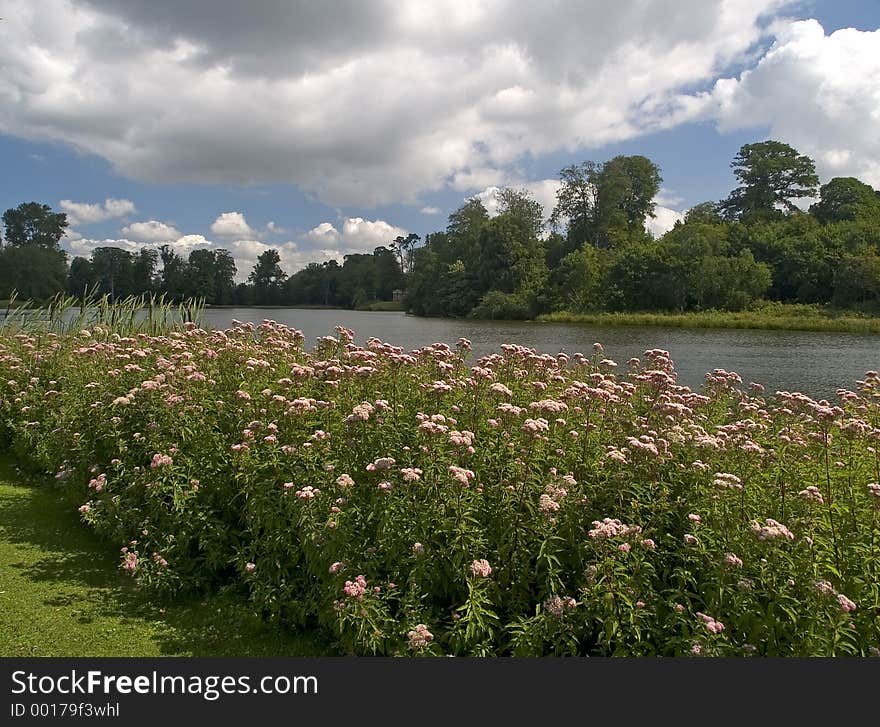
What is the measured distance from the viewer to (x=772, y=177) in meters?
89.5

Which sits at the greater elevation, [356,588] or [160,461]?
[160,461]

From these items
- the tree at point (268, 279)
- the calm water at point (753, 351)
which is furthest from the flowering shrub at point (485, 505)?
the tree at point (268, 279)

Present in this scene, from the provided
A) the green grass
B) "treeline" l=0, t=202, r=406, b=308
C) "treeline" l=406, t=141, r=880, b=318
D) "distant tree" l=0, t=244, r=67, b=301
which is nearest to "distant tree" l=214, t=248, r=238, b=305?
"treeline" l=0, t=202, r=406, b=308

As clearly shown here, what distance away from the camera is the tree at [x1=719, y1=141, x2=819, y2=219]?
288ft

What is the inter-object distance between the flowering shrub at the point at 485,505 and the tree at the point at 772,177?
92.6 m

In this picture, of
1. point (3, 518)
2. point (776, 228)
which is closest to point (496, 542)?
point (3, 518)

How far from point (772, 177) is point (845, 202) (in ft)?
38.0

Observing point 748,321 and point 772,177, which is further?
point 772,177

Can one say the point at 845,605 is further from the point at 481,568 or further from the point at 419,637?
the point at 419,637

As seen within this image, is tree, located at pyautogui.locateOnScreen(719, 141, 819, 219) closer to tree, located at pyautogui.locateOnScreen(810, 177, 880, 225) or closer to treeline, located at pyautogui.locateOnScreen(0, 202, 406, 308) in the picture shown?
tree, located at pyautogui.locateOnScreen(810, 177, 880, 225)

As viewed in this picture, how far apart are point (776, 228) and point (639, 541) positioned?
7834cm

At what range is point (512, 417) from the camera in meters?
3.99

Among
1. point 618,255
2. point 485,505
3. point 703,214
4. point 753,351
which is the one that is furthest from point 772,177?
point 485,505

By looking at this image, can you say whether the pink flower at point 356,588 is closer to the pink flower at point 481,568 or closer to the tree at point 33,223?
the pink flower at point 481,568
